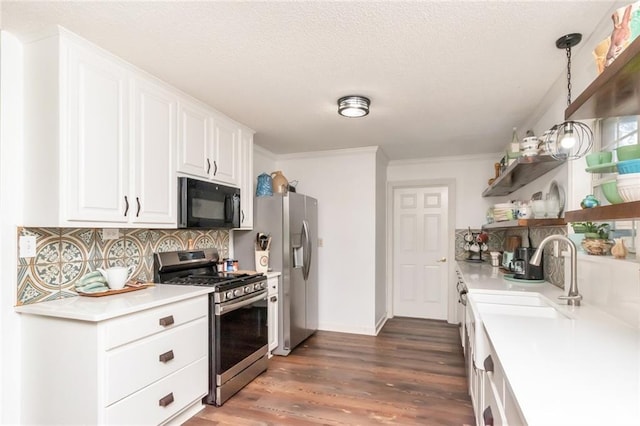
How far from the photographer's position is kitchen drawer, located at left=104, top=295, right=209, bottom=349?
1.82m

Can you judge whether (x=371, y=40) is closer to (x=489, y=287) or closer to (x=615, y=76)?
(x=615, y=76)

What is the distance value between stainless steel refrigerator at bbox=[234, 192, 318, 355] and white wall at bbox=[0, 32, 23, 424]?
6.54ft

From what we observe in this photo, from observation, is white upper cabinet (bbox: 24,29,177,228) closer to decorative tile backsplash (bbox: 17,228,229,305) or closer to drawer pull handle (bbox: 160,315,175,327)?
decorative tile backsplash (bbox: 17,228,229,305)

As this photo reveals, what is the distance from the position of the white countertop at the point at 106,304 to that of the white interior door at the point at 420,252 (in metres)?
3.43

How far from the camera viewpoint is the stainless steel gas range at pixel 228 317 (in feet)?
8.38

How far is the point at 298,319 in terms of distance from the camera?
12.7 ft

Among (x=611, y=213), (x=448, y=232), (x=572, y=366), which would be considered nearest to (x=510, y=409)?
(x=572, y=366)

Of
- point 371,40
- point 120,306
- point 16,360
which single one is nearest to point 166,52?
point 371,40

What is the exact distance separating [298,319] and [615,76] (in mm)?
3418

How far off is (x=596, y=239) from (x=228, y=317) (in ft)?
7.81

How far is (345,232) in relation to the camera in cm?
445

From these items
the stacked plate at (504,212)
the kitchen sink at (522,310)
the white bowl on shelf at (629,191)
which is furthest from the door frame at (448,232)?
the white bowl on shelf at (629,191)

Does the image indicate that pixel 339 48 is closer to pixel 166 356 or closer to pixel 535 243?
pixel 166 356

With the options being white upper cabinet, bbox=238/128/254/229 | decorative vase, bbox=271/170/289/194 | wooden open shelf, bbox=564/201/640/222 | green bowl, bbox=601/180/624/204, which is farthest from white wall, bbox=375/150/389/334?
green bowl, bbox=601/180/624/204
